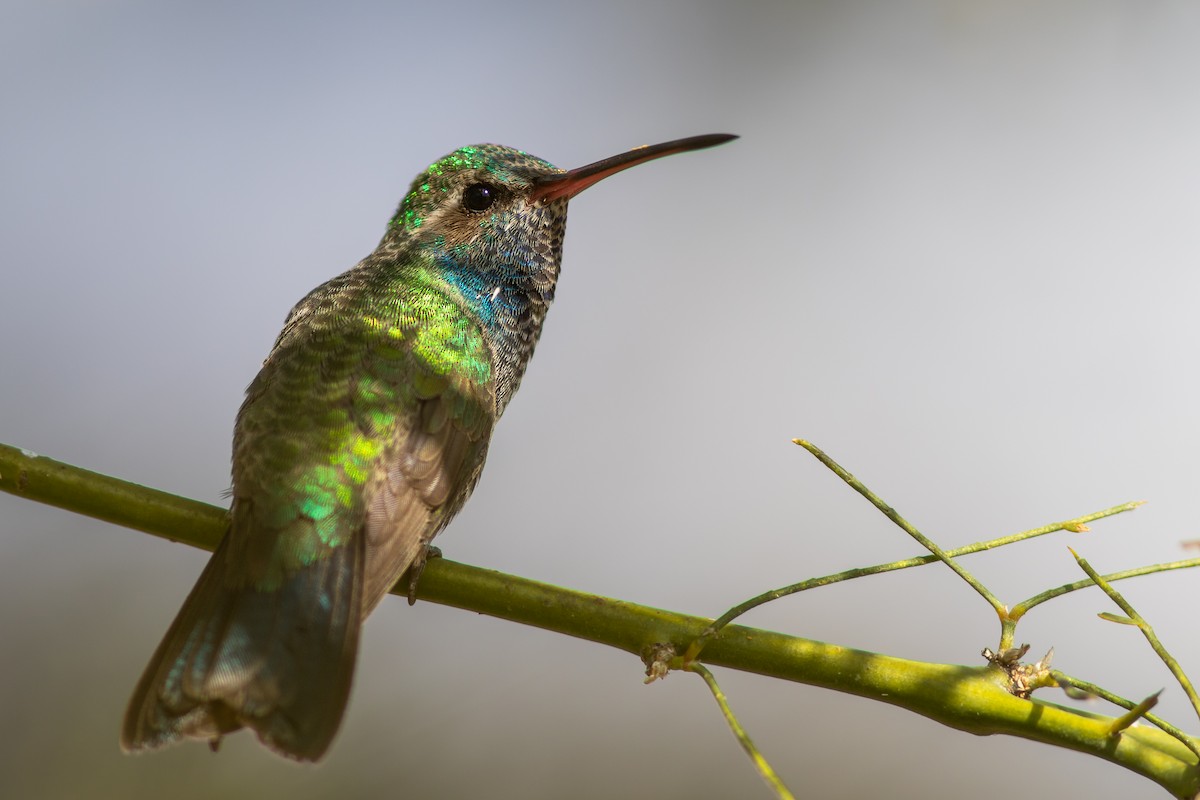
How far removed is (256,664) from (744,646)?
42.2 inches

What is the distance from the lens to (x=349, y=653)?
2.30 metres

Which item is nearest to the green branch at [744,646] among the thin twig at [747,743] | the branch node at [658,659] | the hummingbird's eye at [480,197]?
the branch node at [658,659]

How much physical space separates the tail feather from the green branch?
0.20 metres

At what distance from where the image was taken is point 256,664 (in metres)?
2.26

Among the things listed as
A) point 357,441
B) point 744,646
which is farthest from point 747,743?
point 357,441

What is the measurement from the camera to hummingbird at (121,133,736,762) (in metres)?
2.24

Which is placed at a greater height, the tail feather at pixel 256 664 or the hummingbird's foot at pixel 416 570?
the hummingbird's foot at pixel 416 570

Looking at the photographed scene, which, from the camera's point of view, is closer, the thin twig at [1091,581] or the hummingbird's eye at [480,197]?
the thin twig at [1091,581]

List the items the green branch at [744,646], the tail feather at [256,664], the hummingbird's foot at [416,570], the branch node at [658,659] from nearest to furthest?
the green branch at [744,646], the branch node at [658,659], the tail feather at [256,664], the hummingbird's foot at [416,570]

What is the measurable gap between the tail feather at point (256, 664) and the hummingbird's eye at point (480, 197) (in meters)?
1.56

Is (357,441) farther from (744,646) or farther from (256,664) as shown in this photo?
(744,646)

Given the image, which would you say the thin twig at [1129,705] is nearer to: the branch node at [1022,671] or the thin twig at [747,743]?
the branch node at [1022,671]

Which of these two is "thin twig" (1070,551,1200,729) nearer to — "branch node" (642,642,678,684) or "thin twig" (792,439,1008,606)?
→ "thin twig" (792,439,1008,606)

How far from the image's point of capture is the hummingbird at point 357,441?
7.34ft
